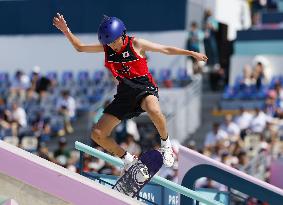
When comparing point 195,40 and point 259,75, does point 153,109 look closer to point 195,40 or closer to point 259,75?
point 259,75

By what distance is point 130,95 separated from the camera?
8789mm

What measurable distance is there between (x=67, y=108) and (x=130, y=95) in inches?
589

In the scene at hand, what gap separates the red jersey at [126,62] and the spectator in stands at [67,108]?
1474 centimetres

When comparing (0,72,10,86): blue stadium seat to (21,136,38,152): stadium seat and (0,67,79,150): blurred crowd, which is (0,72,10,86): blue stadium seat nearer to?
(0,67,79,150): blurred crowd

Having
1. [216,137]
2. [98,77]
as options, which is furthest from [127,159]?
[98,77]

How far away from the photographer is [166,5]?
1098 inches

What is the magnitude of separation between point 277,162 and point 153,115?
3284 millimetres

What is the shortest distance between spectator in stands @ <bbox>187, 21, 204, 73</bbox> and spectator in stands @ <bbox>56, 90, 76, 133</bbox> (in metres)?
3.76

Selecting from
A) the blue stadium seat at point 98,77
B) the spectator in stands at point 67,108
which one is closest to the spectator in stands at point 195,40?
the blue stadium seat at point 98,77

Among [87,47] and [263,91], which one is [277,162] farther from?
[263,91]

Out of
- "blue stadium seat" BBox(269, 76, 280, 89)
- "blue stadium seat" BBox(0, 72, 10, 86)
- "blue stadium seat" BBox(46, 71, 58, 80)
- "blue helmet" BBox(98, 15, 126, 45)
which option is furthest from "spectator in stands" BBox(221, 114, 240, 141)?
"blue helmet" BBox(98, 15, 126, 45)

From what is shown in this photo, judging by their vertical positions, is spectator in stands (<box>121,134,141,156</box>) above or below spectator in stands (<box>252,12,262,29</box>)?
below

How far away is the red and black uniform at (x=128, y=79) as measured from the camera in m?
8.71

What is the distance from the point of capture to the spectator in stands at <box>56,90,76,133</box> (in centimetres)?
2350
